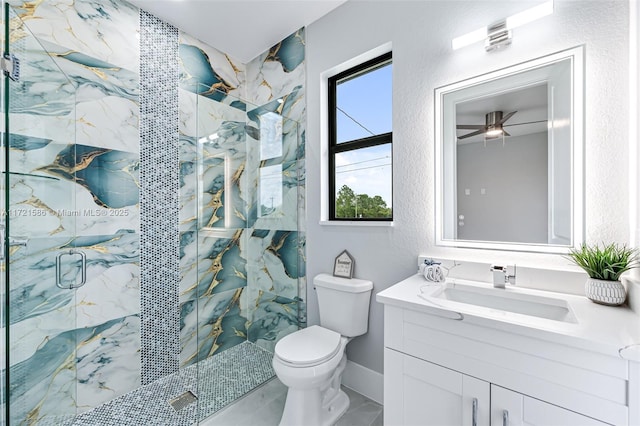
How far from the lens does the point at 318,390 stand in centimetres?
146

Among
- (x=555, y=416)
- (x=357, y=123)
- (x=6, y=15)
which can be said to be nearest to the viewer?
(x=555, y=416)

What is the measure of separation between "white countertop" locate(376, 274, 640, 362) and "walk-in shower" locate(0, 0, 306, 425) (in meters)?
1.20

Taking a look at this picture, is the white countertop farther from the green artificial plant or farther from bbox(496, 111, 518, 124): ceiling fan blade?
bbox(496, 111, 518, 124): ceiling fan blade

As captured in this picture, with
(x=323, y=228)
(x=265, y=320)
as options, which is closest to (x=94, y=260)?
(x=265, y=320)

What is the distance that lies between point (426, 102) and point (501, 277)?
3.28 ft

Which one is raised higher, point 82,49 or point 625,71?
point 82,49

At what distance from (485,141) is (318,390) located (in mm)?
1584

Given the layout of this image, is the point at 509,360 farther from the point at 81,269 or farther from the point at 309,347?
the point at 81,269

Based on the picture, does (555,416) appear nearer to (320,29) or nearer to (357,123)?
(357,123)

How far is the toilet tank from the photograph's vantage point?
5.57 ft

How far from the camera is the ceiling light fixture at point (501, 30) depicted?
1205 millimetres

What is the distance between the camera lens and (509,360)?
89cm

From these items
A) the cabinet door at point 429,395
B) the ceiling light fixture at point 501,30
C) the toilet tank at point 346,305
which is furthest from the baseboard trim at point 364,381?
the ceiling light fixture at point 501,30

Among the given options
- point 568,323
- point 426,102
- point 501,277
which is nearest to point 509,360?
point 568,323
